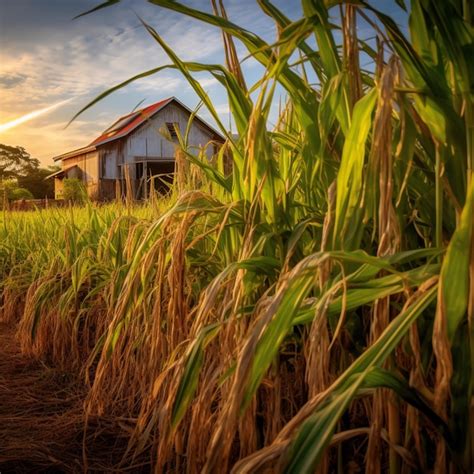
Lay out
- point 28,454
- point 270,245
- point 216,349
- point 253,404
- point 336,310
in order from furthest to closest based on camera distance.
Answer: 1. point 28,454
2. point 216,349
3. point 270,245
4. point 253,404
5. point 336,310

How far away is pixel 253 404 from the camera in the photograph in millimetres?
933

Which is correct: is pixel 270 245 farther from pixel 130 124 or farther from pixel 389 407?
pixel 130 124

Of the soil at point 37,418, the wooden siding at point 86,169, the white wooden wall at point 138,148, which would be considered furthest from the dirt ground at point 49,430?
the white wooden wall at point 138,148

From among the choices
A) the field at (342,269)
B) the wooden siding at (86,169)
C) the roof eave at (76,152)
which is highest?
the roof eave at (76,152)

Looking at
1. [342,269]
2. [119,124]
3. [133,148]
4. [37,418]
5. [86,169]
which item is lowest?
[37,418]

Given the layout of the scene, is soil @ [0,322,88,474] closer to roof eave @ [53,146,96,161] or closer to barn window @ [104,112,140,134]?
barn window @ [104,112,140,134]

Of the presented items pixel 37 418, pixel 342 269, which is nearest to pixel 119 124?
pixel 37 418

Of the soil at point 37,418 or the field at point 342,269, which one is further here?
the soil at point 37,418

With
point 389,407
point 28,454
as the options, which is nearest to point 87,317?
point 28,454

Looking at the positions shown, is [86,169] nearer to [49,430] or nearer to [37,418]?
[37,418]

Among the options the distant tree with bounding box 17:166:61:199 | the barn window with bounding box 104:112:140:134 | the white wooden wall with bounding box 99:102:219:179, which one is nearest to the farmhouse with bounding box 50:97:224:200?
the white wooden wall with bounding box 99:102:219:179

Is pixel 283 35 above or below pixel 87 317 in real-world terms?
above

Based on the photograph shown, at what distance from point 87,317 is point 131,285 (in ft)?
3.56

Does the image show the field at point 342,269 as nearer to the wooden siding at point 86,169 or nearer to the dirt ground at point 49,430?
the dirt ground at point 49,430
